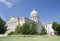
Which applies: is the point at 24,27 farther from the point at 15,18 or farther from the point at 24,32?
the point at 15,18

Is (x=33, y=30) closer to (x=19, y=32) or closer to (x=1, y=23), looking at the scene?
(x=19, y=32)

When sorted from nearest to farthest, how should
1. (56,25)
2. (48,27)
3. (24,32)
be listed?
(24,32), (56,25), (48,27)

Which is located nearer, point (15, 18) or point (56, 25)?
point (56, 25)

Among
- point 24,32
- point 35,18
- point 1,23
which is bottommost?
point 24,32

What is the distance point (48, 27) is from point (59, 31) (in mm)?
17941

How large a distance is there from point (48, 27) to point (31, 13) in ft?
39.9

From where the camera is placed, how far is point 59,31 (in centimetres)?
5394

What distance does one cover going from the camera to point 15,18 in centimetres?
5903

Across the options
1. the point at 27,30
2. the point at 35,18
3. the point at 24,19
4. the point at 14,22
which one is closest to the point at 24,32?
the point at 27,30

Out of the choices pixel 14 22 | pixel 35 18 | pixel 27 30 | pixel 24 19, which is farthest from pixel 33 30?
pixel 35 18

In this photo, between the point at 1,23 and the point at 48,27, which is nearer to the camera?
the point at 1,23

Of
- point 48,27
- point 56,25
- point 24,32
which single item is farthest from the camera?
point 48,27

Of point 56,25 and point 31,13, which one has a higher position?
point 31,13

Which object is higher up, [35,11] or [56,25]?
[35,11]
